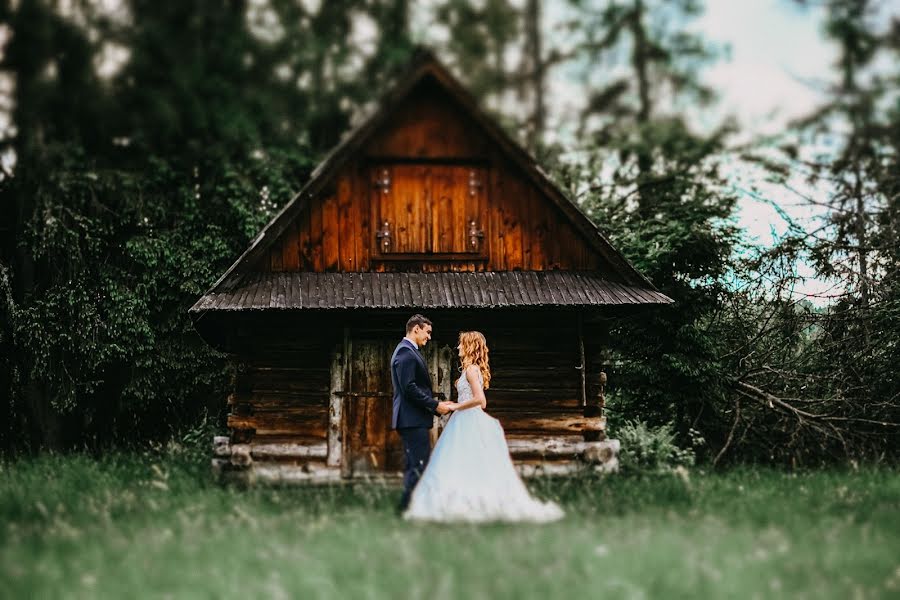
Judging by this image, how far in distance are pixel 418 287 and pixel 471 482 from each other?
3654 millimetres

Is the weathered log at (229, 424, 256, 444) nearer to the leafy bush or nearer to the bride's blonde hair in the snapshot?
the bride's blonde hair

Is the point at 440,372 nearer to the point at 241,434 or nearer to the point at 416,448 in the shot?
the point at 241,434

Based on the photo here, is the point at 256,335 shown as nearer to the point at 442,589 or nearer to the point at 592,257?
the point at 592,257

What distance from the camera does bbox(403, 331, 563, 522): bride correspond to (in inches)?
295

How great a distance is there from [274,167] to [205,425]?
5.21 metres

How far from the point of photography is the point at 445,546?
602cm

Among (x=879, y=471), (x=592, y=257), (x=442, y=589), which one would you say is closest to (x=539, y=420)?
(x=592, y=257)

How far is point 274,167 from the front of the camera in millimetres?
16641

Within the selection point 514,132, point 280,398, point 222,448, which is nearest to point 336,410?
point 280,398

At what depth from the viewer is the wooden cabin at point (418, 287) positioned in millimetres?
→ 11062

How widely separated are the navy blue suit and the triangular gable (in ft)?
11.0

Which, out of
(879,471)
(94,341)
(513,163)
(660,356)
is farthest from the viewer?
(94,341)

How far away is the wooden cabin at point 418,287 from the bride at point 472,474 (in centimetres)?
281

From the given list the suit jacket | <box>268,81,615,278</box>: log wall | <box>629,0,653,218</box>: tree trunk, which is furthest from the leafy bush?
<box>629,0,653,218</box>: tree trunk
